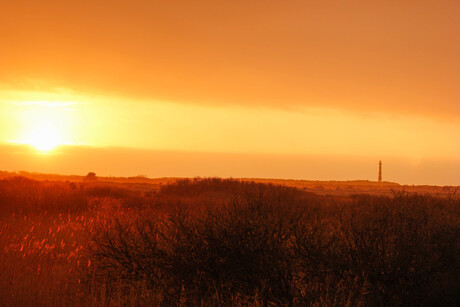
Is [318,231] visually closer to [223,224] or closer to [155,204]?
[223,224]

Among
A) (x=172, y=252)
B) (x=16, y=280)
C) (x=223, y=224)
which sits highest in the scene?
(x=223, y=224)

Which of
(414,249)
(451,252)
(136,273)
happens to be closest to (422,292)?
(414,249)

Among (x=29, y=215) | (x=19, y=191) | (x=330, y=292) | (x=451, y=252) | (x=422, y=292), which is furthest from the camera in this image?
(x=19, y=191)

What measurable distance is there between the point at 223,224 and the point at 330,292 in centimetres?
176

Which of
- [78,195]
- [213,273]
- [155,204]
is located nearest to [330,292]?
[213,273]

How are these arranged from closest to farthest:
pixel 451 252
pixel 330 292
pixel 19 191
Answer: pixel 330 292 → pixel 451 252 → pixel 19 191

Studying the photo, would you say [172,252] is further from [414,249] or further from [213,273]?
[414,249]

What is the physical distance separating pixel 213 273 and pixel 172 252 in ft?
2.49

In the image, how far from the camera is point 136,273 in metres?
7.29

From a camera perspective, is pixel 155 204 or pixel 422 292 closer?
pixel 422 292

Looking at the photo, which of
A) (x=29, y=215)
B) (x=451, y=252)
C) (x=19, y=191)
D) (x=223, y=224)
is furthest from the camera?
(x=19, y=191)

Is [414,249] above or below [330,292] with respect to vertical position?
above

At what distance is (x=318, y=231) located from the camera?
26.2ft

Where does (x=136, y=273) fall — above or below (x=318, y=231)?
below
